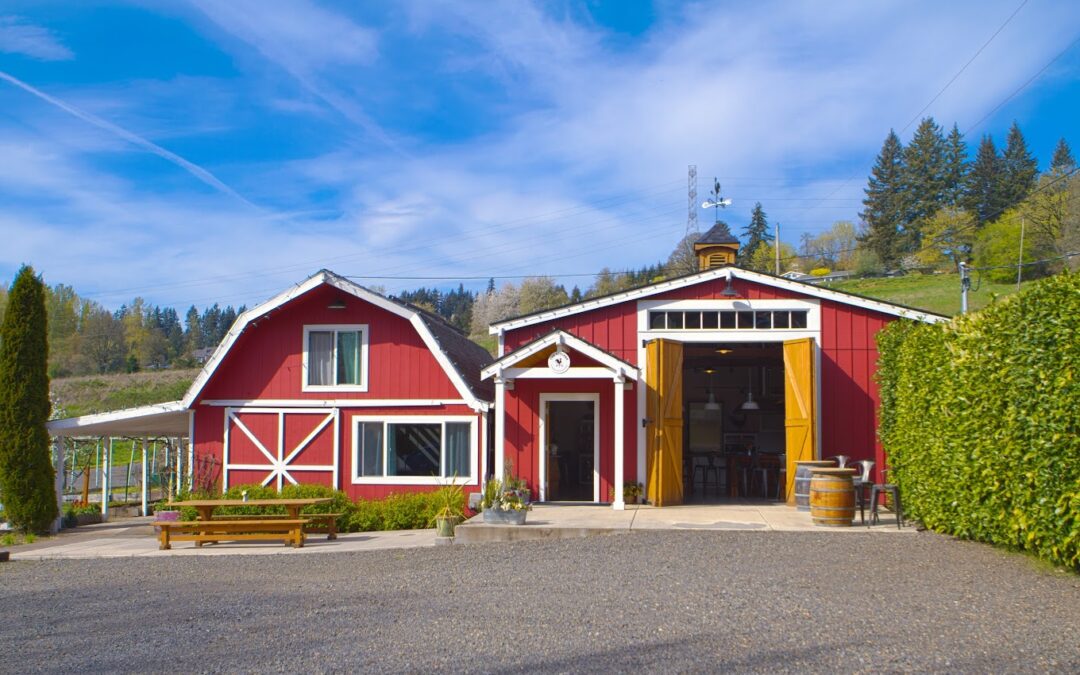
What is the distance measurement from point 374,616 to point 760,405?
50.1 ft

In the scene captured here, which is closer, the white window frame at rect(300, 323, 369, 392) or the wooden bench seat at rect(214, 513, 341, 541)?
the wooden bench seat at rect(214, 513, 341, 541)

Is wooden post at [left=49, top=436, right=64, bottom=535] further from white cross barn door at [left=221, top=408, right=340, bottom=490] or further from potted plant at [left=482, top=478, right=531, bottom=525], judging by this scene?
potted plant at [left=482, top=478, right=531, bottom=525]

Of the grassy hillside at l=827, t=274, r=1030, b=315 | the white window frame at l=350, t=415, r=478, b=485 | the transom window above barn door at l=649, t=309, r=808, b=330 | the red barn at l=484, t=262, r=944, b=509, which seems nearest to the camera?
the red barn at l=484, t=262, r=944, b=509

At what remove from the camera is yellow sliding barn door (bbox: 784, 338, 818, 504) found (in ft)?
51.3

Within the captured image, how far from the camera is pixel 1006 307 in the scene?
948 centimetres

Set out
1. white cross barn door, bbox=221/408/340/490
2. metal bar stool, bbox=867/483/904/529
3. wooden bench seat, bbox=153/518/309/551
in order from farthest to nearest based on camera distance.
Answer: 1. white cross barn door, bbox=221/408/340/490
2. wooden bench seat, bbox=153/518/309/551
3. metal bar stool, bbox=867/483/904/529

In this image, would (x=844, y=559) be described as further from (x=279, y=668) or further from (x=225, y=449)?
(x=225, y=449)

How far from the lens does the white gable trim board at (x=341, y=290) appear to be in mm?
16719

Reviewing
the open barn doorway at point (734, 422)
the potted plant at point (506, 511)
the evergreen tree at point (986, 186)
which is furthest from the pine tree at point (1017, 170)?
the potted plant at point (506, 511)

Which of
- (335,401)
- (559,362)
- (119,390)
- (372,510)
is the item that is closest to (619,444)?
(559,362)

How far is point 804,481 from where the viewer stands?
14.9m

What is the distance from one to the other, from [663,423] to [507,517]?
381 cm

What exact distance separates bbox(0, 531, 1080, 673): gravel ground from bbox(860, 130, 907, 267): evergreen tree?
192ft

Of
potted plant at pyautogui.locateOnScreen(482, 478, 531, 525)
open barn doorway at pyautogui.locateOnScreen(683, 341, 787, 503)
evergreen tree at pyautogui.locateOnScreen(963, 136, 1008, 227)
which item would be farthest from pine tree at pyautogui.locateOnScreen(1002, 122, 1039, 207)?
potted plant at pyautogui.locateOnScreen(482, 478, 531, 525)
